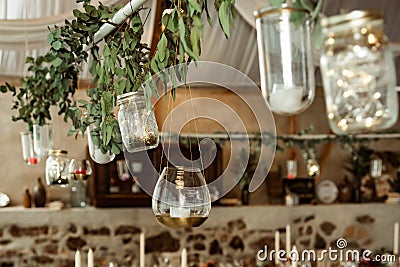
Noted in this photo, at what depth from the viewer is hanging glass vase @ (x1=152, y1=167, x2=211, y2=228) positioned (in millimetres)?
2070

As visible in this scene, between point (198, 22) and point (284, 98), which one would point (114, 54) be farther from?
point (284, 98)

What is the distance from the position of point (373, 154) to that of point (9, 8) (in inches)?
175

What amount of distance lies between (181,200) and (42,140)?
206 cm

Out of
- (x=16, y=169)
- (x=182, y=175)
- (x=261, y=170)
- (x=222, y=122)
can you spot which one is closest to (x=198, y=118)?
(x=222, y=122)

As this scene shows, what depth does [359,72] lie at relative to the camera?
3.96 ft

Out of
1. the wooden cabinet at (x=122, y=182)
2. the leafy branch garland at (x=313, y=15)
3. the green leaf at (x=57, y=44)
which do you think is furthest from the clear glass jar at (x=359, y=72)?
the wooden cabinet at (x=122, y=182)

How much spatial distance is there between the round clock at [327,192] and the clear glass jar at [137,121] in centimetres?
515

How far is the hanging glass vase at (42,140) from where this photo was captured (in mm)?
3871

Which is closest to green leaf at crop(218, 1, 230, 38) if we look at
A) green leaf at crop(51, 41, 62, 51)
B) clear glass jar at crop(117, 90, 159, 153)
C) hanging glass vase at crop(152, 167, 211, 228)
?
hanging glass vase at crop(152, 167, 211, 228)

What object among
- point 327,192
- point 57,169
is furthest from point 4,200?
point 327,192

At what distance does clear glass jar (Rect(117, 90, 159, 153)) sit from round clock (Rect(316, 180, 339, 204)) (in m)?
5.15

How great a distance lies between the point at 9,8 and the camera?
4645mm

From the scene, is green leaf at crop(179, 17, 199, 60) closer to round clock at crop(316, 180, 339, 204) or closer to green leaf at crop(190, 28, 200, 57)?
green leaf at crop(190, 28, 200, 57)

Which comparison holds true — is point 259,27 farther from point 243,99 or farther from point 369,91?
point 243,99
